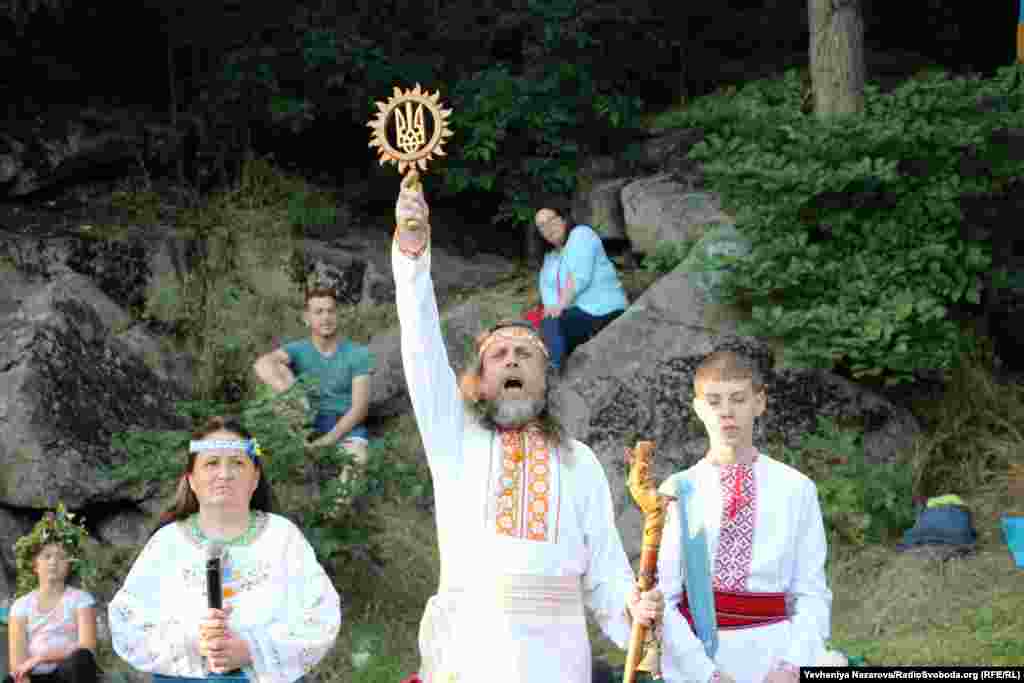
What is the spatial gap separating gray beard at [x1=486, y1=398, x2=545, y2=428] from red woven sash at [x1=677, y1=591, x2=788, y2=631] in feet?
2.32

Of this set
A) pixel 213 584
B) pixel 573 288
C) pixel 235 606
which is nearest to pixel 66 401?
pixel 573 288

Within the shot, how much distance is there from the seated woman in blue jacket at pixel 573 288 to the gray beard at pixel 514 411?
4.15 metres

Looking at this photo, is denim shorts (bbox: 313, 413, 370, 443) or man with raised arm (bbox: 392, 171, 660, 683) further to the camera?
denim shorts (bbox: 313, 413, 370, 443)

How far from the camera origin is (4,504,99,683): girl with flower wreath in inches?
226

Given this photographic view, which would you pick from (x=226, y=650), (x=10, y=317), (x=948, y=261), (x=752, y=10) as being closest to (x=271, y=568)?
(x=226, y=650)

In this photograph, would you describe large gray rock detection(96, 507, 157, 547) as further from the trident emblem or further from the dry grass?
the trident emblem

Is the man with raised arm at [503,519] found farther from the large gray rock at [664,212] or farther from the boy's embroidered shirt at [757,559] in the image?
the large gray rock at [664,212]

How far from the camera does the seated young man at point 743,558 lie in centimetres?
450

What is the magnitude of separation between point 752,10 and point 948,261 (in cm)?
455

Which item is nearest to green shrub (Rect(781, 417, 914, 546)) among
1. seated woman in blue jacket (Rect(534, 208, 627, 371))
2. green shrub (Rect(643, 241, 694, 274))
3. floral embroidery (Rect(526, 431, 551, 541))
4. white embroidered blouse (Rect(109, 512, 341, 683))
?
seated woman in blue jacket (Rect(534, 208, 627, 371))

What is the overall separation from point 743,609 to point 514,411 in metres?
0.91

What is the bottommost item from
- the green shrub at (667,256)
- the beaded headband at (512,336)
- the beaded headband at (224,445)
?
the beaded headband at (224,445)

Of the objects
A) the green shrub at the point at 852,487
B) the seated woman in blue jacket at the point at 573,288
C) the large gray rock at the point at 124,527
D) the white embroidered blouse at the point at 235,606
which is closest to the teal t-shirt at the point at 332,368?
the large gray rock at the point at 124,527

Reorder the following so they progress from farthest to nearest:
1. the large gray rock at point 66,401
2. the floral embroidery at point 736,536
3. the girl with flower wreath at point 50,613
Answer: the large gray rock at point 66,401 → the girl with flower wreath at point 50,613 → the floral embroidery at point 736,536
